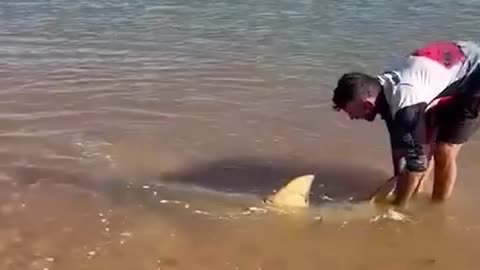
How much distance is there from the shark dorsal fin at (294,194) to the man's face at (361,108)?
89 centimetres

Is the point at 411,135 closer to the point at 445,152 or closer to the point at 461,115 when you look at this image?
the point at 461,115

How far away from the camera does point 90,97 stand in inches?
284

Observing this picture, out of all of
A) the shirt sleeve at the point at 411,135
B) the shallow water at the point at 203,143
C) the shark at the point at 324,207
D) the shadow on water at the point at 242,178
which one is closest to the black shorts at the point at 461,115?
the shirt sleeve at the point at 411,135

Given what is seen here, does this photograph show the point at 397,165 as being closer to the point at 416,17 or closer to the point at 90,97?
the point at 90,97

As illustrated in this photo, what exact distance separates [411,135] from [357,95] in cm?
40

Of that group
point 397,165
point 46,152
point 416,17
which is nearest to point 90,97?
point 46,152

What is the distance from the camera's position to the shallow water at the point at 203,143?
4734 mm

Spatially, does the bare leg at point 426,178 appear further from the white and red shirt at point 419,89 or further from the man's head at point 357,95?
the man's head at point 357,95

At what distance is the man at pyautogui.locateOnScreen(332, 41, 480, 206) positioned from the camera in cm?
444

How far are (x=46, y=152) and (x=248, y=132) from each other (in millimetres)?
1574

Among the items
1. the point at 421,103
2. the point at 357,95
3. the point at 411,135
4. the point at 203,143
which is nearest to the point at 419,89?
the point at 421,103

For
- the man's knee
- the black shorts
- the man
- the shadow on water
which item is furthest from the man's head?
the shadow on water

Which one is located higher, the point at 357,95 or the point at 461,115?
the point at 357,95

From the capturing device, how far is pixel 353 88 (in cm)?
438
